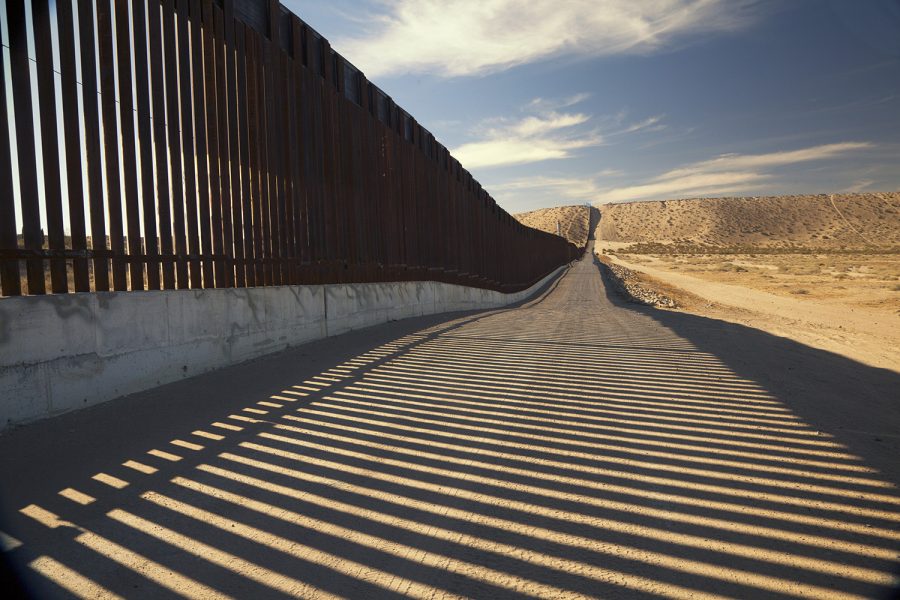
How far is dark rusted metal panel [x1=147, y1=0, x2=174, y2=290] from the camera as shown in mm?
5891

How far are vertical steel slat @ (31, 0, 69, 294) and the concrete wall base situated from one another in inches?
11.8

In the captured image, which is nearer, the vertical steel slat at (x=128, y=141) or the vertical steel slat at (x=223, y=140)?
the vertical steel slat at (x=128, y=141)

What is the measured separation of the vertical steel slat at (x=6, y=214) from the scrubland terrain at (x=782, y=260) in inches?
423

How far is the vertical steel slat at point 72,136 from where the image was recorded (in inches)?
188

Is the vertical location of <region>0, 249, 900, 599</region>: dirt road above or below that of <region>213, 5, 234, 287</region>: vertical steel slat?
below

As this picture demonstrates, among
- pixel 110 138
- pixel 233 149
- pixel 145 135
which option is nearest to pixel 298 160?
pixel 233 149

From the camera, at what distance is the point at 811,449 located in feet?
13.2

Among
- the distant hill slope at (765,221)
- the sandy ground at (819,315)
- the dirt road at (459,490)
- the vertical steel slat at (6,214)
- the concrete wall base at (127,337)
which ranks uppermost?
the distant hill slope at (765,221)

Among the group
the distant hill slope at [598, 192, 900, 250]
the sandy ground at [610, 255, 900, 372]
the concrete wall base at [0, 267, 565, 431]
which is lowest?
the sandy ground at [610, 255, 900, 372]

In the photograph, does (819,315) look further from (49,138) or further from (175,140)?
(49,138)

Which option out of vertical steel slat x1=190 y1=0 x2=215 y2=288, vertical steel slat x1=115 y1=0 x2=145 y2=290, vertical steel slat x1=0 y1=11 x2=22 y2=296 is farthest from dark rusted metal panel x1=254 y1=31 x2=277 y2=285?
vertical steel slat x1=0 y1=11 x2=22 y2=296

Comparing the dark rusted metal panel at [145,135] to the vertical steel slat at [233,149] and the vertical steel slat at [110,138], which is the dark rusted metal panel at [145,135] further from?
the vertical steel slat at [233,149]

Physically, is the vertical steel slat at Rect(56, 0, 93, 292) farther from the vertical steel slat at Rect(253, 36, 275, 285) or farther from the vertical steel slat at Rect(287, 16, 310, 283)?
the vertical steel slat at Rect(287, 16, 310, 283)

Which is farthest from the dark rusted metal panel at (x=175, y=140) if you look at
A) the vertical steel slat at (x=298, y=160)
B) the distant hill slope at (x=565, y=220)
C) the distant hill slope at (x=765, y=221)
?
the distant hill slope at (x=565, y=220)
